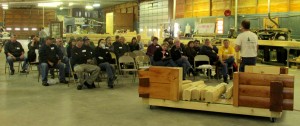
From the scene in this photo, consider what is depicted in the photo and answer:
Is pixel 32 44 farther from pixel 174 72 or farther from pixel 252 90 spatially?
pixel 252 90

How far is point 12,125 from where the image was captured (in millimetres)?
5023

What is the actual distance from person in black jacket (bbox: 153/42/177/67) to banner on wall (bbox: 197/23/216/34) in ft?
33.5

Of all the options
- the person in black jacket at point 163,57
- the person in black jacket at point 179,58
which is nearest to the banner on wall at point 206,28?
the person in black jacket at point 179,58

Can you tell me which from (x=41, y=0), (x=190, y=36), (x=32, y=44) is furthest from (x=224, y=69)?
(x=41, y=0)

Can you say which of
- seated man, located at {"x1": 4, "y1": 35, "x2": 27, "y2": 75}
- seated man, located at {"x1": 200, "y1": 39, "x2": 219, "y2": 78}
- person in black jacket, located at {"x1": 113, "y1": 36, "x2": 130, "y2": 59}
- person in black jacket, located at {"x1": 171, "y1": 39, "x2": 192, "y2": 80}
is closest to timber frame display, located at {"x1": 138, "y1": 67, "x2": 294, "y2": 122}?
person in black jacket, located at {"x1": 171, "y1": 39, "x2": 192, "y2": 80}

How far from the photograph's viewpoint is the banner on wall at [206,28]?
61.6 feet

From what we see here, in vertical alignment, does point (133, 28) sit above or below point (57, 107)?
above

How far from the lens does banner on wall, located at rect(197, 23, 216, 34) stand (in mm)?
18766

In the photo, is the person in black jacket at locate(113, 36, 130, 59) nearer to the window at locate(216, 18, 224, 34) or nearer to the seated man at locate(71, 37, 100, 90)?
the seated man at locate(71, 37, 100, 90)

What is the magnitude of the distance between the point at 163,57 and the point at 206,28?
1079 cm

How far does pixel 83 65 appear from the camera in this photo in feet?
26.9

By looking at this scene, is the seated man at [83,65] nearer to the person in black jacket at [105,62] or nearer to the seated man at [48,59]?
the person in black jacket at [105,62]

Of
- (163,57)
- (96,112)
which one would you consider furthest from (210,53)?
(96,112)

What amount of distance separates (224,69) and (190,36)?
10340mm
